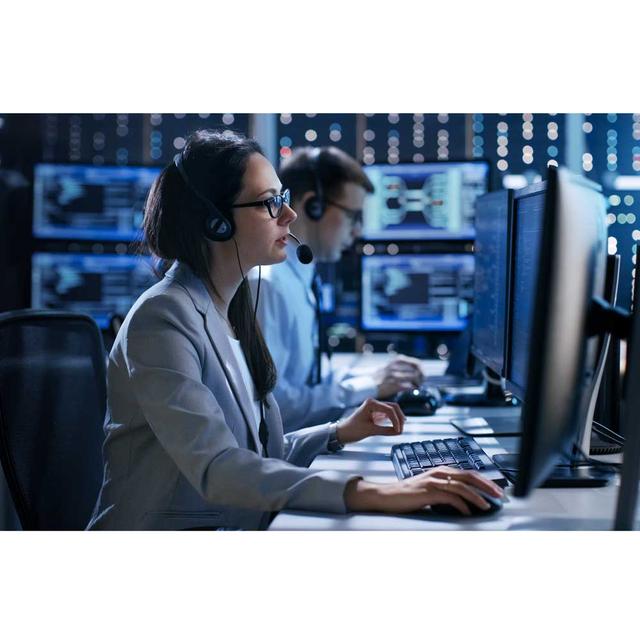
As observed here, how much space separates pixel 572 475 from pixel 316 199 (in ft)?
4.44

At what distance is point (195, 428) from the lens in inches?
50.2

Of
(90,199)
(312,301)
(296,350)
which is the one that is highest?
(90,199)

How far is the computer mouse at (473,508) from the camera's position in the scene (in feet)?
3.85

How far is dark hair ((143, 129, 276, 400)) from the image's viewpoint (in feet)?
5.18

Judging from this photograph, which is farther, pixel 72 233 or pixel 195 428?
pixel 72 233

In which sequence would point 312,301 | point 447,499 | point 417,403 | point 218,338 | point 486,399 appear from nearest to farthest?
1. point 447,499
2. point 218,338
3. point 417,403
4. point 486,399
5. point 312,301

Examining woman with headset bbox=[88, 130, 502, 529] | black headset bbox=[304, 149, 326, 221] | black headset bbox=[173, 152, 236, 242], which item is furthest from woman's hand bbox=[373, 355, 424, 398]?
black headset bbox=[173, 152, 236, 242]

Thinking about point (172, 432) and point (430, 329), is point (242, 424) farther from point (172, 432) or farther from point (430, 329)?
point (430, 329)

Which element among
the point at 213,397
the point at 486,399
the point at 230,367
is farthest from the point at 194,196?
the point at 486,399

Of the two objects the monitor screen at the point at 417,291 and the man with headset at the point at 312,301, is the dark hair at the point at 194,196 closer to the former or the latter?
the man with headset at the point at 312,301

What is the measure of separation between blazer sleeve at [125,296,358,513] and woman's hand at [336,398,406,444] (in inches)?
14.0

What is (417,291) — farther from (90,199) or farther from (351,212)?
(90,199)

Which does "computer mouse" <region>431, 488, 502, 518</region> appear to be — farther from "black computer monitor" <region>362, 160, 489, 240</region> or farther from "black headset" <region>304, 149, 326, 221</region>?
"black computer monitor" <region>362, 160, 489, 240</region>
